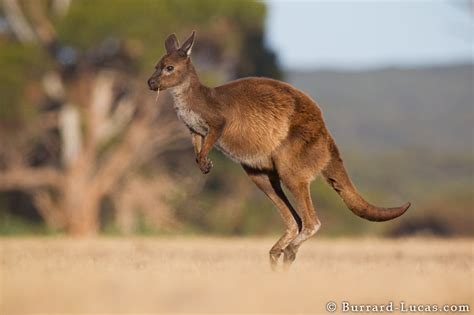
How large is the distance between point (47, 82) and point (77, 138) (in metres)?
1.55

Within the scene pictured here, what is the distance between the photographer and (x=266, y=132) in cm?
762

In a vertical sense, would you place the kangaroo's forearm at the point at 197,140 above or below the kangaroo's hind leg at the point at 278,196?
above

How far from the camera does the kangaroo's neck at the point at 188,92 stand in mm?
7617

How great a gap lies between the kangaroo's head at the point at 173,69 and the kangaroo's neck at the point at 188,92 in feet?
0.11

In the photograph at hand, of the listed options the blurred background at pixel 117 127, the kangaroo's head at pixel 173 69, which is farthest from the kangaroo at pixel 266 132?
the blurred background at pixel 117 127

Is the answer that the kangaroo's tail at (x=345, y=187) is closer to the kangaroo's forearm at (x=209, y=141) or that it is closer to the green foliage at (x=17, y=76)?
the kangaroo's forearm at (x=209, y=141)

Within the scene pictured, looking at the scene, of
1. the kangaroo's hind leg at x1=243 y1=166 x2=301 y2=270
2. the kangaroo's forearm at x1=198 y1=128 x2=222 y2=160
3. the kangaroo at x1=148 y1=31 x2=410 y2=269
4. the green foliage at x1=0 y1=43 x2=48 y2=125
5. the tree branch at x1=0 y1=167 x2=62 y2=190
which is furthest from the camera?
the tree branch at x1=0 y1=167 x2=62 y2=190

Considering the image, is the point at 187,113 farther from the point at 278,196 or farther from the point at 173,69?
the point at 278,196

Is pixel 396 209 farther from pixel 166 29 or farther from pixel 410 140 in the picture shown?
pixel 410 140

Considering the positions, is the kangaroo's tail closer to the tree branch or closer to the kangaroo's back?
the kangaroo's back

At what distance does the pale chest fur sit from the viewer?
299 inches

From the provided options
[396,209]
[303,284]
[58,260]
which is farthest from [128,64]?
[303,284]

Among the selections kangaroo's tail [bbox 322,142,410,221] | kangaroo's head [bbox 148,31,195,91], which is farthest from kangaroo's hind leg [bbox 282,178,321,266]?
kangaroo's head [bbox 148,31,195,91]

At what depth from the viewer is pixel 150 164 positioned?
2581cm
